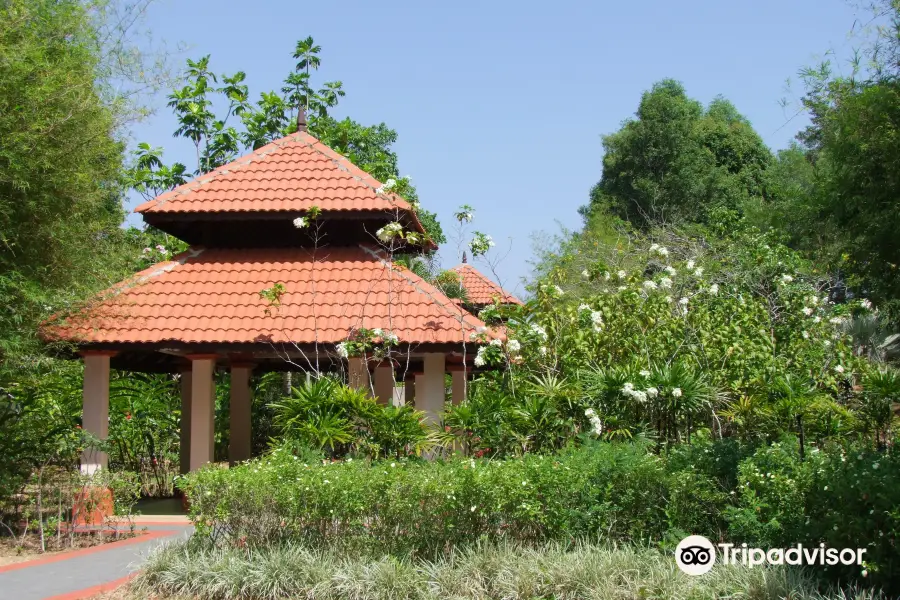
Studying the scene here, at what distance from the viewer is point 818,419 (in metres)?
10.3

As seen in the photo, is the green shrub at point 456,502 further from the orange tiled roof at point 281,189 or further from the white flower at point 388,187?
the orange tiled roof at point 281,189

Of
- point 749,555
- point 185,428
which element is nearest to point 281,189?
point 185,428

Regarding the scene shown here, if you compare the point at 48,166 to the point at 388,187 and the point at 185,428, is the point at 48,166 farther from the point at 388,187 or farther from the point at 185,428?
the point at 185,428

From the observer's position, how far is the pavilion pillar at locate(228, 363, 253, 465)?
670 inches

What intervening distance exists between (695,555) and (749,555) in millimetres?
435

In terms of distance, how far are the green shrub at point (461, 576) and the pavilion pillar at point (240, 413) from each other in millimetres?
8682

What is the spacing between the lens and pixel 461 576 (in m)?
7.30

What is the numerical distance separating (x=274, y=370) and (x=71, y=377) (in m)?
3.90

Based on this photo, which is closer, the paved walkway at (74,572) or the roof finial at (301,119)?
the paved walkway at (74,572)

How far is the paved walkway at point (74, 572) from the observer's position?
8.23 meters

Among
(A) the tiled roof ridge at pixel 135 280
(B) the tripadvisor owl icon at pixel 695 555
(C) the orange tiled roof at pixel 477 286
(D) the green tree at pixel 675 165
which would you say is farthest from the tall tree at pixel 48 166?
(D) the green tree at pixel 675 165

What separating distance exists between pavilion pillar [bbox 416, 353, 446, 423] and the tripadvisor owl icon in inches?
206

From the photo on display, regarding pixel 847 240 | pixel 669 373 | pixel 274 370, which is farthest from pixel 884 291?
pixel 274 370

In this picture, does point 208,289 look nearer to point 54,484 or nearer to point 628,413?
point 54,484
